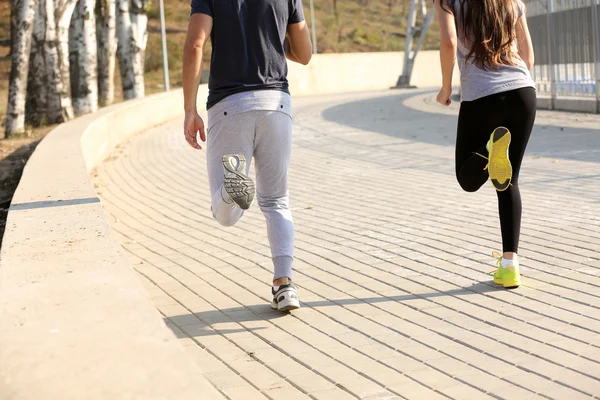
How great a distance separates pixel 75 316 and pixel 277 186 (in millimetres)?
1842

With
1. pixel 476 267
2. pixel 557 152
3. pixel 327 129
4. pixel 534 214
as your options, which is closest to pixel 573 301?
pixel 476 267

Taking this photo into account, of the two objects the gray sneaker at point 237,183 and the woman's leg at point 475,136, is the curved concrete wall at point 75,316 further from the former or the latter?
the woman's leg at point 475,136

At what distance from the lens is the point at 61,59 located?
64.0 feet

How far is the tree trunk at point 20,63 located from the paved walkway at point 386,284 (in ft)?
20.2

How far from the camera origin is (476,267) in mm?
6496

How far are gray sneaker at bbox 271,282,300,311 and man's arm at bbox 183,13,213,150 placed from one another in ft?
3.00

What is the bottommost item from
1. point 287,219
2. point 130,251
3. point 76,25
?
point 130,251

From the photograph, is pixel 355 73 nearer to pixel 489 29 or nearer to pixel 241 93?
pixel 489 29

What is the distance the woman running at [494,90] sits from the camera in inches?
223

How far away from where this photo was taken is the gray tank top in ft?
18.7

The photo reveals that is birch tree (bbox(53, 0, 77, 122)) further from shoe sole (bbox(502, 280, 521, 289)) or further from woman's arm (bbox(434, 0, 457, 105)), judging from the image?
shoe sole (bbox(502, 280, 521, 289))

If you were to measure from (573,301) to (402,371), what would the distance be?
145cm

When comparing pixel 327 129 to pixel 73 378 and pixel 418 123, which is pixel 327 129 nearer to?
pixel 418 123

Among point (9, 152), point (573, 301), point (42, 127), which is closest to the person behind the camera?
point (573, 301)
